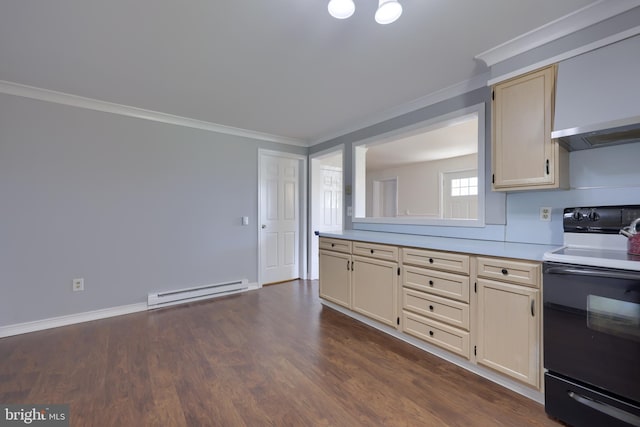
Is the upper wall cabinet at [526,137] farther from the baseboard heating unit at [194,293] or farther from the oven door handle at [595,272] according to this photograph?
the baseboard heating unit at [194,293]

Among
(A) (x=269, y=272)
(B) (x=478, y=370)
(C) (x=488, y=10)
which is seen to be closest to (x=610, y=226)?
(B) (x=478, y=370)

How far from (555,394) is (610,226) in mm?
1041

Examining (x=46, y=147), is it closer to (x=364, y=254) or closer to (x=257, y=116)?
(x=257, y=116)

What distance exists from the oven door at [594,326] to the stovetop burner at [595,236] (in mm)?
52

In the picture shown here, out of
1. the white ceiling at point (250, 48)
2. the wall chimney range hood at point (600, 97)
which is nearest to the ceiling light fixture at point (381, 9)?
the white ceiling at point (250, 48)

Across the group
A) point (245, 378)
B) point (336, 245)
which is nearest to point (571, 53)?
point (336, 245)

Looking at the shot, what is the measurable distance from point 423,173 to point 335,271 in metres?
4.88

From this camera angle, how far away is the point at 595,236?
175 cm

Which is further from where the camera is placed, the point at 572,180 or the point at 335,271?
the point at 335,271

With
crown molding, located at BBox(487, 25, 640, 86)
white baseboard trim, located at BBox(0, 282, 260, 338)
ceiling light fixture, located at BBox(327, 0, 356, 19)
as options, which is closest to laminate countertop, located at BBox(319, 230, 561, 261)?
crown molding, located at BBox(487, 25, 640, 86)

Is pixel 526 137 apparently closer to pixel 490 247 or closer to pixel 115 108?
pixel 490 247

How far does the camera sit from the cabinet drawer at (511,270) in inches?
65.7

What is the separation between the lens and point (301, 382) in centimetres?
193

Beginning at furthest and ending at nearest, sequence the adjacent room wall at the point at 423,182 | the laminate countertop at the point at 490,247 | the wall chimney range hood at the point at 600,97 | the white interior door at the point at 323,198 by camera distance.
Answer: the adjacent room wall at the point at 423,182 → the white interior door at the point at 323,198 → the laminate countertop at the point at 490,247 → the wall chimney range hood at the point at 600,97
